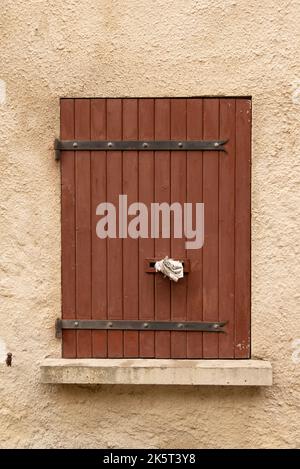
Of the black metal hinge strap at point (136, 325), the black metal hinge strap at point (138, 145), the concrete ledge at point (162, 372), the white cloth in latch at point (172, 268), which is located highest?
the black metal hinge strap at point (138, 145)

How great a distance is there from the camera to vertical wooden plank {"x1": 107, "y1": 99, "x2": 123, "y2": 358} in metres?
3.05

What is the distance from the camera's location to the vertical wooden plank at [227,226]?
3.01 metres

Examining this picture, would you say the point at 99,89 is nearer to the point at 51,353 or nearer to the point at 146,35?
the point at 146,35

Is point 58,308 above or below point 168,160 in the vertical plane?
below

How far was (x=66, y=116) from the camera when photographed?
10.0 feet

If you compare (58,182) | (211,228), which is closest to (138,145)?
(58,182)

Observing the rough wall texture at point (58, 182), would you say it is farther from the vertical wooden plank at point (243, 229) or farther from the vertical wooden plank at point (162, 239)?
the vertical wooden plank at point (162, 239)

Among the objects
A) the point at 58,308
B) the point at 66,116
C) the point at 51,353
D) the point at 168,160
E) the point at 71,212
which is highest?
the point at 66,116

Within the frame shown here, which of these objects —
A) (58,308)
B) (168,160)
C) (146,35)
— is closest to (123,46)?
(146,35)

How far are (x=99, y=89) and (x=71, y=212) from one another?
2.29 feet

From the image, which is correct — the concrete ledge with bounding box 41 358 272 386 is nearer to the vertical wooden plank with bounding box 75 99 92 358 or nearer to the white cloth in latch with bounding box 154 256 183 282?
the vertical wooden plank with bounding box 75 99 92 358

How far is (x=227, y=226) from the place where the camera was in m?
3.04

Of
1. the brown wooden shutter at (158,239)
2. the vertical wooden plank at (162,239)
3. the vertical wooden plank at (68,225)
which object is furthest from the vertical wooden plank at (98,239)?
the vertical wooden plank at (162,239)

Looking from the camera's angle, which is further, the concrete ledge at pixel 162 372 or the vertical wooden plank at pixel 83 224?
the vertical wooden plank at pixel 83 224
